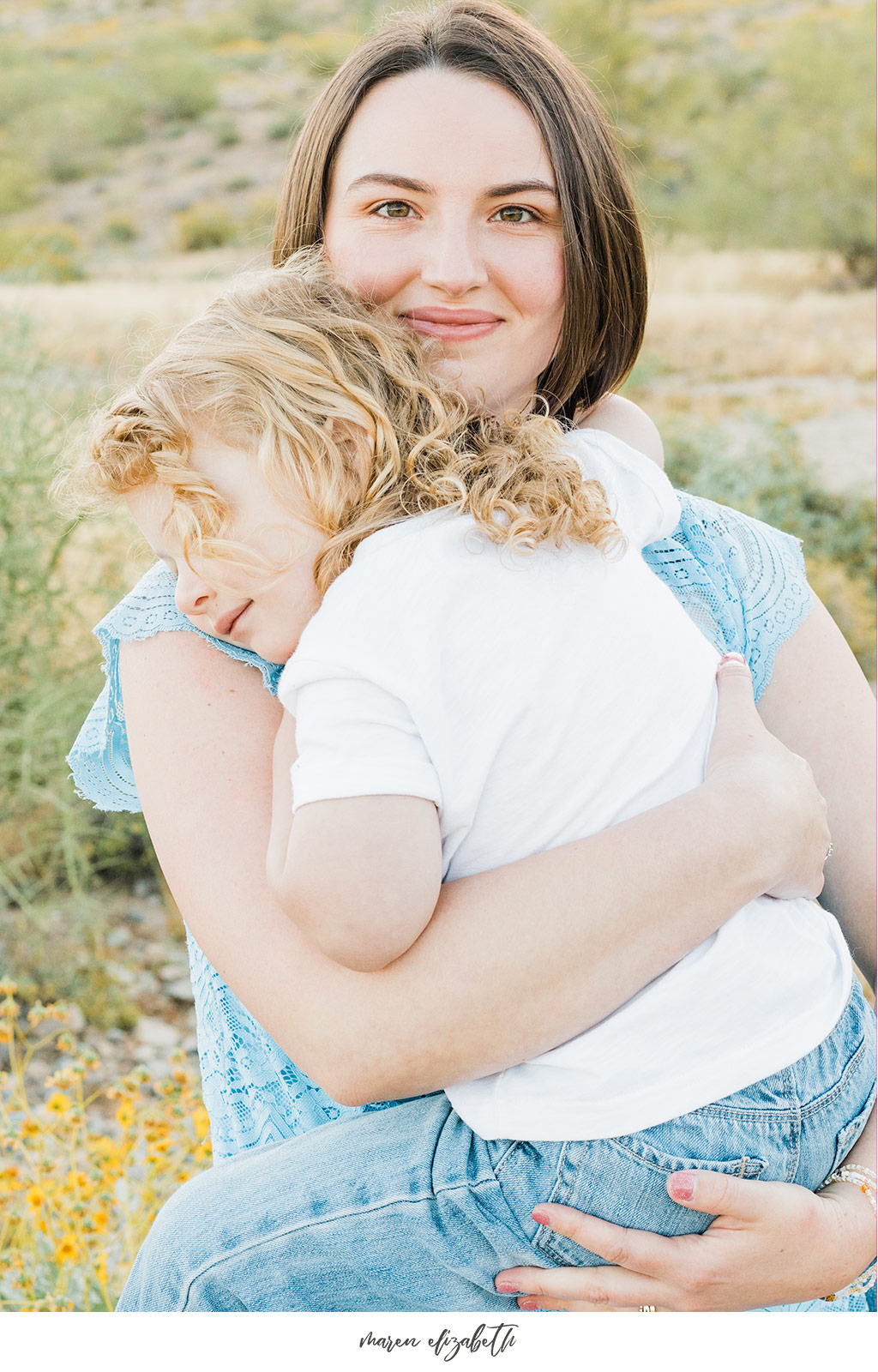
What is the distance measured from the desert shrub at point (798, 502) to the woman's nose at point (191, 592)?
390cm

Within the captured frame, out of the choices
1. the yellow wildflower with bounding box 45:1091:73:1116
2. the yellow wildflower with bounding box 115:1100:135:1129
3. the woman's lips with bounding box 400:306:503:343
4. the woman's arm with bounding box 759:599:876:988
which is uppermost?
the woman's lips with bounding box 400:306:503:343

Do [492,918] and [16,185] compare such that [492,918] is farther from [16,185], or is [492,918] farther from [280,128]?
[280,128]

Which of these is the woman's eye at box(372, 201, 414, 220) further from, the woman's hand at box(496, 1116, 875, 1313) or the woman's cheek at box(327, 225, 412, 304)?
the woman's hand at box(496, 1116, 875, 1313)

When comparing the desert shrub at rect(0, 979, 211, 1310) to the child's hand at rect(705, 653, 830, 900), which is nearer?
the child's hand at rect(705, 653, 830, 900)

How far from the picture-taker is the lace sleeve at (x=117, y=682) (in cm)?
117

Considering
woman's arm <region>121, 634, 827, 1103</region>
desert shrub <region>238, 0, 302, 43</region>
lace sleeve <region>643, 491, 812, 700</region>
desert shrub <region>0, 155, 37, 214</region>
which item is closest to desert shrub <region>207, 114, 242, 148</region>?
desert shrub <region>238, 0, 302, 43</region>

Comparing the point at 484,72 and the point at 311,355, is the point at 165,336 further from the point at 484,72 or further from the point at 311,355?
the point at 484,72

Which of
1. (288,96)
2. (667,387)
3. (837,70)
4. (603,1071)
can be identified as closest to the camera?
(603,1071)

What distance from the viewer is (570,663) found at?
96 centimetres

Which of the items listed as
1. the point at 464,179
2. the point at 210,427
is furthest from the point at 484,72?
the point at 210,427

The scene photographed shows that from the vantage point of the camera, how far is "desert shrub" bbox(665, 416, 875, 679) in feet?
15.5

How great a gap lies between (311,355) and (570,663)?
0.43 metres

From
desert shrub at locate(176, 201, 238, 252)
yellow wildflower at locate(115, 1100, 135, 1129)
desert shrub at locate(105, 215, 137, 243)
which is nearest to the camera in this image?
yellow wildflower at locate(115, 1100, 135, 1129)

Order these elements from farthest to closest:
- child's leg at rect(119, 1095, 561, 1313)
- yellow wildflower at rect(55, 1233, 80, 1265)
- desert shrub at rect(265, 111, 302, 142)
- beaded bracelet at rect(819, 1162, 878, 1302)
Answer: desert shrub at rect(265, 111, 302, 142) → yellow wildflower at rect(55, 1233, 80, 1265) → beaded bracelet at rect(819, 1162, 878, 1302) → child's leg at rect(119, 1095, 561, 1313)
